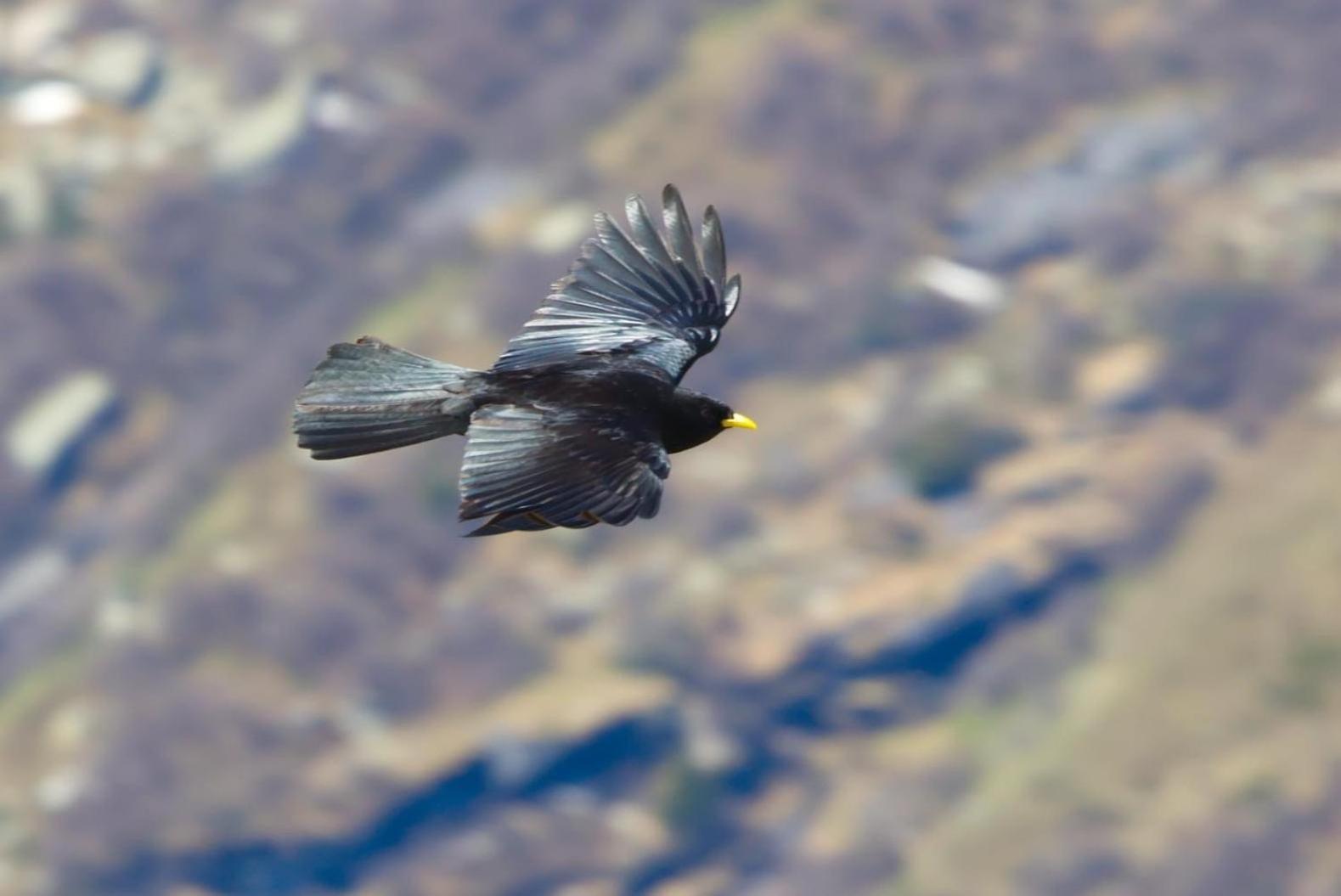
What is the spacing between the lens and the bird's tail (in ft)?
89.1

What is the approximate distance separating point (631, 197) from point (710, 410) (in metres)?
3.36

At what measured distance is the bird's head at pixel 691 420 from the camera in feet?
93.4

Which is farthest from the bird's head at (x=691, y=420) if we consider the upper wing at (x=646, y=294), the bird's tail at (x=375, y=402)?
the bird's tail at (x=375, y=402)

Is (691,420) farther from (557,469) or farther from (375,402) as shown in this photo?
(375,402)

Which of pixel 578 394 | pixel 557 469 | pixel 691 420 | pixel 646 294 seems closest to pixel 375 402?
pixel 578 394

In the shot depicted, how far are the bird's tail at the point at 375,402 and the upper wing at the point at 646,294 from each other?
2.33 metres

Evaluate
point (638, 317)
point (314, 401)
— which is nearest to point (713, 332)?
point (638, 317)

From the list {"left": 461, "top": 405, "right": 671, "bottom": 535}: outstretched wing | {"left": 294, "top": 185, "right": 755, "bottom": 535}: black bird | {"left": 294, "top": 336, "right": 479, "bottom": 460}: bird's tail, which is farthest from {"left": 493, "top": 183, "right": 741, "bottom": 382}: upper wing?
{"left": 461, "top": 405, "right": 671, "bottom": 535}: outstretched wing

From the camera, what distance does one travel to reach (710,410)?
28.9 m

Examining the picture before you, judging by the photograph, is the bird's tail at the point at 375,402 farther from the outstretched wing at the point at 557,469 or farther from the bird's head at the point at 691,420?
the bird's head at the point at 691,420

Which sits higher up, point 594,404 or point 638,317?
point 638,317

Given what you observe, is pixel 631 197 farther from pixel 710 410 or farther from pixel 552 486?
pixel 552 486

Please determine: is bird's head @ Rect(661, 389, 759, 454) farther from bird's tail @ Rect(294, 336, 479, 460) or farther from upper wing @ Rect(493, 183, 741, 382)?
bird's tail @ Rect(294, 336, 479, 460)

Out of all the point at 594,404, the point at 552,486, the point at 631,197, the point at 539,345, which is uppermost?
the point at 631,197
